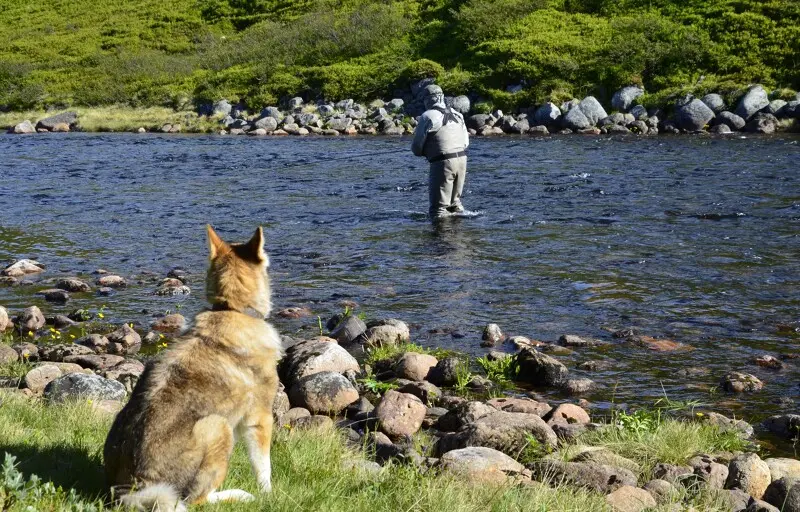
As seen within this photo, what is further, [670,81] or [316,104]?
[316,104]

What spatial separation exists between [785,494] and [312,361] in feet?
13.3

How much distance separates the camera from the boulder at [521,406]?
7.01m

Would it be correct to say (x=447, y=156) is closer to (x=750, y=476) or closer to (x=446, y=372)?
(x=446, y=372)

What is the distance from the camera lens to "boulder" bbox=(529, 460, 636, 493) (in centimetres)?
512

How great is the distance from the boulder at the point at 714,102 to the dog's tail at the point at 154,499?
2883cm

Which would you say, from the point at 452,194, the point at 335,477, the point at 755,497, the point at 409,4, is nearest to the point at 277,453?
the point at 335,477

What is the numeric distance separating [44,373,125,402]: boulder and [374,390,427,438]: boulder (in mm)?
2054

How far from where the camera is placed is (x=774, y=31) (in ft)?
119

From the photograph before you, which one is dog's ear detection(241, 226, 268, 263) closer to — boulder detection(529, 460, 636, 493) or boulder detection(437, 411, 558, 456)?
boulder detection(529, 460, 636, 493)

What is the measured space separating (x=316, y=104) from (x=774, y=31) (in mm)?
20164

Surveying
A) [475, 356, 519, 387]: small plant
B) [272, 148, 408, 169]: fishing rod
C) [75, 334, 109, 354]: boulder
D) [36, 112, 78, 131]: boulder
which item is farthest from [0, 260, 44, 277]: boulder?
[36, 112, 78, 131]: boulder

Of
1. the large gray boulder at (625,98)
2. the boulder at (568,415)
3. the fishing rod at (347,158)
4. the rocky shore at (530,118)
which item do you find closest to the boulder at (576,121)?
the rocky shore at (530,118)

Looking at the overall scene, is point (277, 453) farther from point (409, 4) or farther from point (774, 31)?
point (409, 4)

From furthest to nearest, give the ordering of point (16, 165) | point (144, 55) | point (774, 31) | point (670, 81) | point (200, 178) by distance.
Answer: point (144, 55) → point (774, 31) → point (670, 81) → point (16, 165) → point (200, 178)
